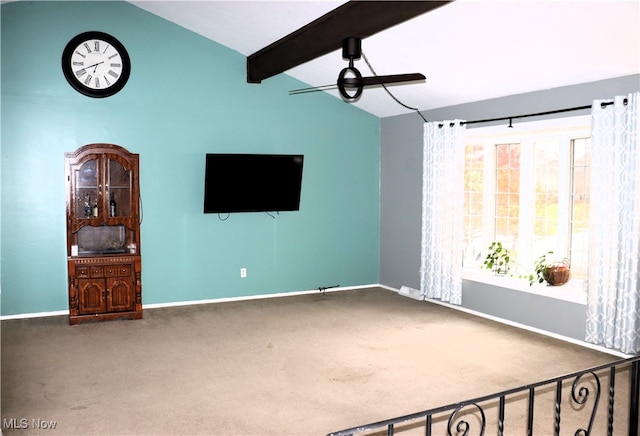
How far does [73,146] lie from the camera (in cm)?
615

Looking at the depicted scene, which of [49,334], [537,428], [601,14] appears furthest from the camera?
[49,334]

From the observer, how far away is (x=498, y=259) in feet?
20.7

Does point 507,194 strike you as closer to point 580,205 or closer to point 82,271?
point 580,205

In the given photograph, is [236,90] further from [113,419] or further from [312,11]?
[113,419]

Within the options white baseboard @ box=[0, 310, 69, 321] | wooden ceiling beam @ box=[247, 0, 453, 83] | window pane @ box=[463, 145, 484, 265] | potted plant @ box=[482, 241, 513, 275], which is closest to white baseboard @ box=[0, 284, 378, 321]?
white baseboard @ box=[0, 310, 69, 321]

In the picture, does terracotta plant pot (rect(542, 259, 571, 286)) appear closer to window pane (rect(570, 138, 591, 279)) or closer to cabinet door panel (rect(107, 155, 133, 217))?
window pane (rect(570, 138, 591, 279))

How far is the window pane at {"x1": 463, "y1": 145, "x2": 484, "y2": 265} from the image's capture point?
6.61 m

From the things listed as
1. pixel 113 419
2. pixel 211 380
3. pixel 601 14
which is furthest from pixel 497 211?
pixel 113 419

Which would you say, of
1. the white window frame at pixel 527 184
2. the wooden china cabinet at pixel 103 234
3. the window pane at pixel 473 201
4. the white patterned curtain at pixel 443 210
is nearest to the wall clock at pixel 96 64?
the wooden china cabinet at pixel 103 234

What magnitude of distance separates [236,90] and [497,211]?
11.3 feet

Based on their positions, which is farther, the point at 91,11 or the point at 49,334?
the point at 91,11

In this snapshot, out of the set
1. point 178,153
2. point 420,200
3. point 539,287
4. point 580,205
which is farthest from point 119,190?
point 580,205

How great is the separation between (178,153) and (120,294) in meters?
1.75

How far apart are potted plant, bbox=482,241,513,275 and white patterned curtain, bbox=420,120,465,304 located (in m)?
0.33
